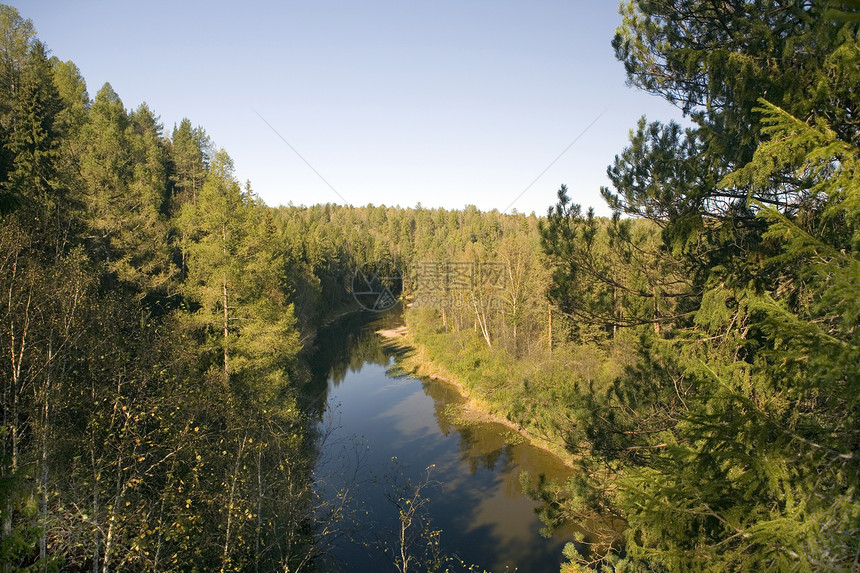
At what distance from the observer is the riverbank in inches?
853

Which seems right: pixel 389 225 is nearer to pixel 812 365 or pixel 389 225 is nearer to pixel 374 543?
pixel 374 543

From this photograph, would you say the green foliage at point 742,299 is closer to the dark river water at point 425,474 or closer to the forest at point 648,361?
the forest at point 648,361

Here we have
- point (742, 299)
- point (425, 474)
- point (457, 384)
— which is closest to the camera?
point (742, 299)

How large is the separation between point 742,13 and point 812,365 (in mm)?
5140

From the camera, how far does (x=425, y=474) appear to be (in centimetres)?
1889

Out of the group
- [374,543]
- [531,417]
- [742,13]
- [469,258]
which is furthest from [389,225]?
[742,13]

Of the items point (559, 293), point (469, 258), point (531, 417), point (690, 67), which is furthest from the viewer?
point (469, 258)

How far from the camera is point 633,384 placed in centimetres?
743

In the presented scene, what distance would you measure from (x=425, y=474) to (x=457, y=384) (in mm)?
12903

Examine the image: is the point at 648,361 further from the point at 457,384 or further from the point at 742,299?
the point at 457,384

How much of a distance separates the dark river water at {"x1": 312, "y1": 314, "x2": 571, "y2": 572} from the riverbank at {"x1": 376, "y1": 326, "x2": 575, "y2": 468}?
418 millimetres

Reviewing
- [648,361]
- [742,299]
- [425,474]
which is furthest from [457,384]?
[742,299]

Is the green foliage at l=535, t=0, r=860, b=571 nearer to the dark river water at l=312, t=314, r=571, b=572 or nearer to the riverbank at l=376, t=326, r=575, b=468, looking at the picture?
the dark river water at l=312, t=314, r=571, b=572

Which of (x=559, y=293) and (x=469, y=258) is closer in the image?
(x=559, y=293)
